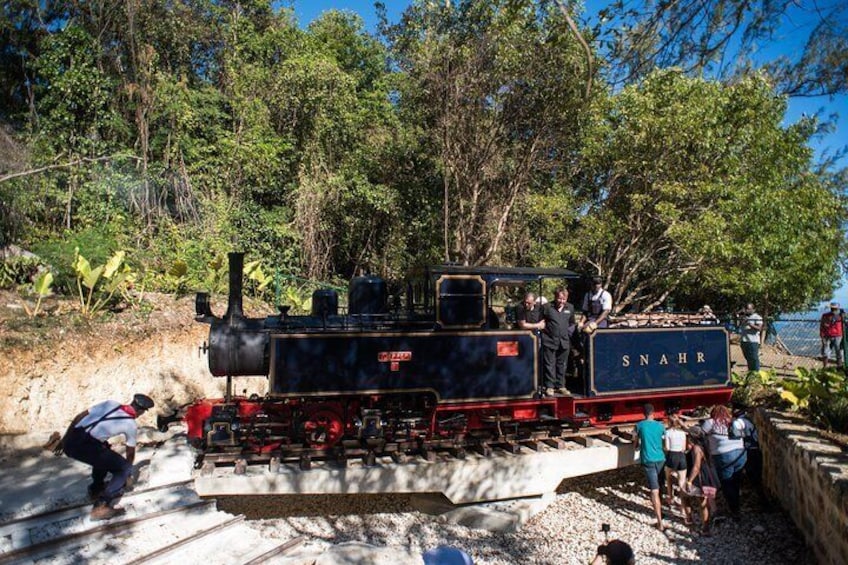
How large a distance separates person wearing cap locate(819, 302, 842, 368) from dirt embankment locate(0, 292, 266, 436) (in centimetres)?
1124

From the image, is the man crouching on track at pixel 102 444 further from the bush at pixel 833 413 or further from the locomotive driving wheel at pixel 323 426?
the bush at pixel 833 413

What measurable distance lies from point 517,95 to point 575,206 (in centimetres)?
422

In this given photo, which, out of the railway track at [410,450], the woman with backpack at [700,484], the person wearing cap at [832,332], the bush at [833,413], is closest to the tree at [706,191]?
the person wearing cap at [832,332]

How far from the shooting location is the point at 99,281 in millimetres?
11164

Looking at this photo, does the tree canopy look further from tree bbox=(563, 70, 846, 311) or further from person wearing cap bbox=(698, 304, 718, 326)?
person wearing cap bbox=(698, 304, 718, 326)

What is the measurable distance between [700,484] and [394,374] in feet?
14.5

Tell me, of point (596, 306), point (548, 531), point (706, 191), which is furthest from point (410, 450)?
point (706, 191)

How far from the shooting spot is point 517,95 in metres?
14.8

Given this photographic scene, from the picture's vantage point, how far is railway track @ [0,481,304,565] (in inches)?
225

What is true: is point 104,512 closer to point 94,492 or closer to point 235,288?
point 94,492

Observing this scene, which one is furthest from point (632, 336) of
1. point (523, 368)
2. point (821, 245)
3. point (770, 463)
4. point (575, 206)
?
point (821, 245)

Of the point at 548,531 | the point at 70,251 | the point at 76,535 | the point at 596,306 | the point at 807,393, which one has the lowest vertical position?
the point at 548,531

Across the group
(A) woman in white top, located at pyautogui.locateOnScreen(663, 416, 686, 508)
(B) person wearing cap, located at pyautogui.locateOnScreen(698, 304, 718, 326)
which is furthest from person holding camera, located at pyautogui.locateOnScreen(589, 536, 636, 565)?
→ (B) person wearing cap, located at pyautogui.locateOnScreen(698, 304, 718, 326)

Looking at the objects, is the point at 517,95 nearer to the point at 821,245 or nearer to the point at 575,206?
the point at 575,206
